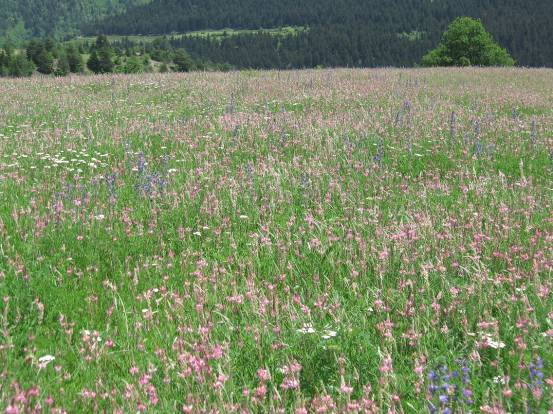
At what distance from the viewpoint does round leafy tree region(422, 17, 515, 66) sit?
194 feet

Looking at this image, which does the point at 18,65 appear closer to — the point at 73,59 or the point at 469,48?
the point at 73,59

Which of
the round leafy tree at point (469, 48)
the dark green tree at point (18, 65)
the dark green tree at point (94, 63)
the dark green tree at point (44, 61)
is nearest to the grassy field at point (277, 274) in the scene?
the dark green tree at point (44, 61)

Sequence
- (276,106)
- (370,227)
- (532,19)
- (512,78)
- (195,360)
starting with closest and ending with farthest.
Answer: (195,360), (370,227), (276,106), (512,78), (532,19)

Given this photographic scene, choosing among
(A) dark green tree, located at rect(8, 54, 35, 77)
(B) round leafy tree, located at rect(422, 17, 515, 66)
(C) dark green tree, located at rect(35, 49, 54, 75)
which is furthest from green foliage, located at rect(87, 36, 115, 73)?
(B) round leafy tree, located at rect(422, 17, 515, 66)

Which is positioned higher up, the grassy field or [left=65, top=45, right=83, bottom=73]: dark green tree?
the grassy field

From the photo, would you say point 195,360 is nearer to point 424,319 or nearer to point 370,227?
point 424,319

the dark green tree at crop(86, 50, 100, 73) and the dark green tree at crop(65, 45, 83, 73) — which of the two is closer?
the dark green tree at crop(65, 45, 83, 73)

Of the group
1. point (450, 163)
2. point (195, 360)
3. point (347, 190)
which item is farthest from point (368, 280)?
point (450, 163)

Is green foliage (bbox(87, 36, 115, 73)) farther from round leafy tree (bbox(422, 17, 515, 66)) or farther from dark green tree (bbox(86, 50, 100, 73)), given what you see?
round leafy tree (bbox(422, 17, 515, 66))

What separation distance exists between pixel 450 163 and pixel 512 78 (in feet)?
53.3

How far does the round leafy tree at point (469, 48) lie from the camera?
59250 mm

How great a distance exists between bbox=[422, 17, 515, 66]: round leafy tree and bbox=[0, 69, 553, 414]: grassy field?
185ft

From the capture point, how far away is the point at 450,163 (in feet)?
24.5

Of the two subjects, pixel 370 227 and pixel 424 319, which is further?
pixel 370 227
